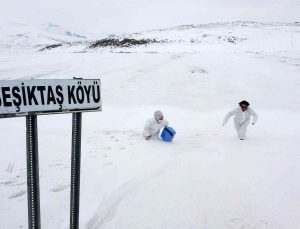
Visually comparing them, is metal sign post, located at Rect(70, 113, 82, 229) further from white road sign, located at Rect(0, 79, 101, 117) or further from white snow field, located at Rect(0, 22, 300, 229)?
white snow field, located at Rect(0, 22, 300, 229)

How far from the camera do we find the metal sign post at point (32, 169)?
2.15 meters

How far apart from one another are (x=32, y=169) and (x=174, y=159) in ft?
14.0

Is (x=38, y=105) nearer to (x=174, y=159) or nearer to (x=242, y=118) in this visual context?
(x=174, y=159)

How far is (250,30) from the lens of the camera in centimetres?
3519

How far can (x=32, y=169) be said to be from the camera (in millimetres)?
2166

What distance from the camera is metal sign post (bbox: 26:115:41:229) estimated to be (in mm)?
2150

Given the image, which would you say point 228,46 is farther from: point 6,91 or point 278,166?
point 6,91

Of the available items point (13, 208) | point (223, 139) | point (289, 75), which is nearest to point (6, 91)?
point (13, 208)

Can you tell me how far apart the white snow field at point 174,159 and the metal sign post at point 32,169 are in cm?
157

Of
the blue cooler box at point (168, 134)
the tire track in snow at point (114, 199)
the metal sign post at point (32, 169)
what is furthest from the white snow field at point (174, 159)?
the metal sign post at point (32, 169)

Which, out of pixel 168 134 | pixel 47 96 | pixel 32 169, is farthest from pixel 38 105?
pixel 168 134

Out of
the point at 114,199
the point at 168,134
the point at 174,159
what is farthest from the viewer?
the point at 168,134

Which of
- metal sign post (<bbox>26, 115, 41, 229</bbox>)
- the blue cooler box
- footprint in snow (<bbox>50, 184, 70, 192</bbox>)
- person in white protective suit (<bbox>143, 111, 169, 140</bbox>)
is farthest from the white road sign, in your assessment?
person in white protective suit (<bbox>143, 111, 169, 140</bbox>)

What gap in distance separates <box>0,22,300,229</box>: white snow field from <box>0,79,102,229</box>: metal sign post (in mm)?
1582
